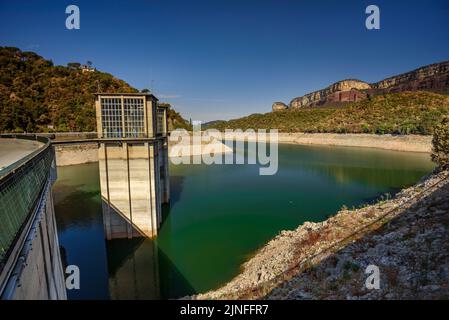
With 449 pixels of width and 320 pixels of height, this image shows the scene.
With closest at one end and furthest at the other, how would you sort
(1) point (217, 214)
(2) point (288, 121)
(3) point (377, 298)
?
(3) point (377, 298) < (1) point (217, 214) < (2) point (288, 121)

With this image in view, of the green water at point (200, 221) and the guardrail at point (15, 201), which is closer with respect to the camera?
the guardrail at point (15, 201)

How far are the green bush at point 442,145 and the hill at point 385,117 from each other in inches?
2320

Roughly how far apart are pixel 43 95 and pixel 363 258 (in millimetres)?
88324

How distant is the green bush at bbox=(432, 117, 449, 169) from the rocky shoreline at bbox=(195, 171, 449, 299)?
15.2ft

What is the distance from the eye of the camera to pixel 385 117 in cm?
9750

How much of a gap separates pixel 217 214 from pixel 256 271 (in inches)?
463

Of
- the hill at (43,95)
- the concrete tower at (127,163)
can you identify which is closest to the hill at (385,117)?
the concrete tower at (127,163)

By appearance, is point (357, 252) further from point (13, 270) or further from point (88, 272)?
point (88, 272)

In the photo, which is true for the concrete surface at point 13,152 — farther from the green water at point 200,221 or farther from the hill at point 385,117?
the hill at point 385,117

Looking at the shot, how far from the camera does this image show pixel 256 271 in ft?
44.7

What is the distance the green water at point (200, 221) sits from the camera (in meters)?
15.2

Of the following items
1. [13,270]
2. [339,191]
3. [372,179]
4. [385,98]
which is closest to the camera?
[13,270]

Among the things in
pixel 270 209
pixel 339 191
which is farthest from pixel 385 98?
pixel 270 209

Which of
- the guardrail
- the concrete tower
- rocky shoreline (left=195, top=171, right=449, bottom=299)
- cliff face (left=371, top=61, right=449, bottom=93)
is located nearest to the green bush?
rocky shoreline (left=195, top=171, right=449, bottom=299)
